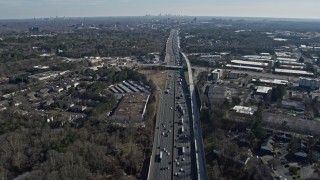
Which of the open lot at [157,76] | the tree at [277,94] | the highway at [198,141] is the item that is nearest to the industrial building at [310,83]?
the tree at [277,94]

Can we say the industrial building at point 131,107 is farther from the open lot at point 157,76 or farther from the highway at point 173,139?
the open lot at point 157,76

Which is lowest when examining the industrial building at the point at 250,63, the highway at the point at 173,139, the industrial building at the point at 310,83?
the highway at the point at 173,139

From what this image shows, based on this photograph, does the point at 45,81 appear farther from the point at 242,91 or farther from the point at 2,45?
the point at 2,45

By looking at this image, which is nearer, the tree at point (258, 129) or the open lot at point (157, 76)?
the tree at point (258, 129)

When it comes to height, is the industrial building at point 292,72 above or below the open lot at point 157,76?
above

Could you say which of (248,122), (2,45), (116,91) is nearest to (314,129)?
(248,122)

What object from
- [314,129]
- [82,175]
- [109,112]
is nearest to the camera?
[82,175]

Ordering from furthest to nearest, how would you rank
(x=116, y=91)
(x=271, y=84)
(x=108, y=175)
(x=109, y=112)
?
(x=271, y=84)
(x=116, y=91)
(x=109, y=112)
(x=108, y=175)
